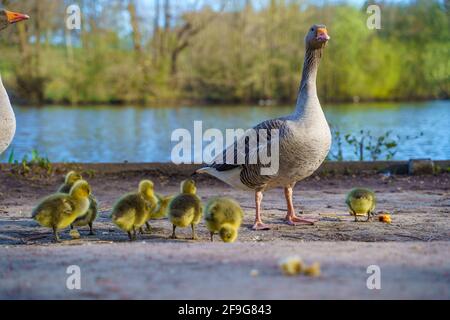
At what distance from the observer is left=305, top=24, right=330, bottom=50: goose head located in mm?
7124

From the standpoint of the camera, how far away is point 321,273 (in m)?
3.89

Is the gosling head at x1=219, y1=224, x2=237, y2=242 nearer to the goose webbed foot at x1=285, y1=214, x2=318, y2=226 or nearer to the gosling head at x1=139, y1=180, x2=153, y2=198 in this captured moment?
the gosling head at x1=139, y1=180, x2=153, y2=198

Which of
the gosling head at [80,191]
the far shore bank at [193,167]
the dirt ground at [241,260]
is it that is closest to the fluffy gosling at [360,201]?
the dirt ground at [241,260]

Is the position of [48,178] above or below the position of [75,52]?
below

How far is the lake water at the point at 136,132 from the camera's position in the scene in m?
15.8

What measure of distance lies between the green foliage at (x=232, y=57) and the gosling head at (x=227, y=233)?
3467cm

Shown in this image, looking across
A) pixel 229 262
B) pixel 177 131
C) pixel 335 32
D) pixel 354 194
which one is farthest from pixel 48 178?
pixel 335 32

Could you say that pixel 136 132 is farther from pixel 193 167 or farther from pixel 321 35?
pixel 321 35

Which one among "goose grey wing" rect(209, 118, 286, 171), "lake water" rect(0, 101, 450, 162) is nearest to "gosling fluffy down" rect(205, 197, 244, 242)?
"goose grey wing" rect(209, 118, 286, 171)

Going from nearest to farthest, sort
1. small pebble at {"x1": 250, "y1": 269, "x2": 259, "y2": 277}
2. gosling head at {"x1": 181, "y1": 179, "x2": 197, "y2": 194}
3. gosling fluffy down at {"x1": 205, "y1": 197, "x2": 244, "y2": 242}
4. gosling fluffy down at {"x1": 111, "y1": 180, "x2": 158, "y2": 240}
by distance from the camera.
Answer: small pebble at {"x1": 250, "y1": 269, "x2": 259, "y2": 277}, gosling fluffy down at {"x1": 205, "y1": 197, "x2": 244, "y2": 242}, gosling fluffy down at {"x1": 111, "y1": 180, "x2": 158, "y2": 240}, gosling head at {"x1": 181, "y1": 179, "x2": 197, "y2": 194}

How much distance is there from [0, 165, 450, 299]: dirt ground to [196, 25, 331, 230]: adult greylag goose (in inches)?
17.9

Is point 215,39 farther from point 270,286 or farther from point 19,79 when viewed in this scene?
point 270,286

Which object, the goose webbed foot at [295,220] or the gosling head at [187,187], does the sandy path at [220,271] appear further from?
the goose webbed foot at [295,220]
